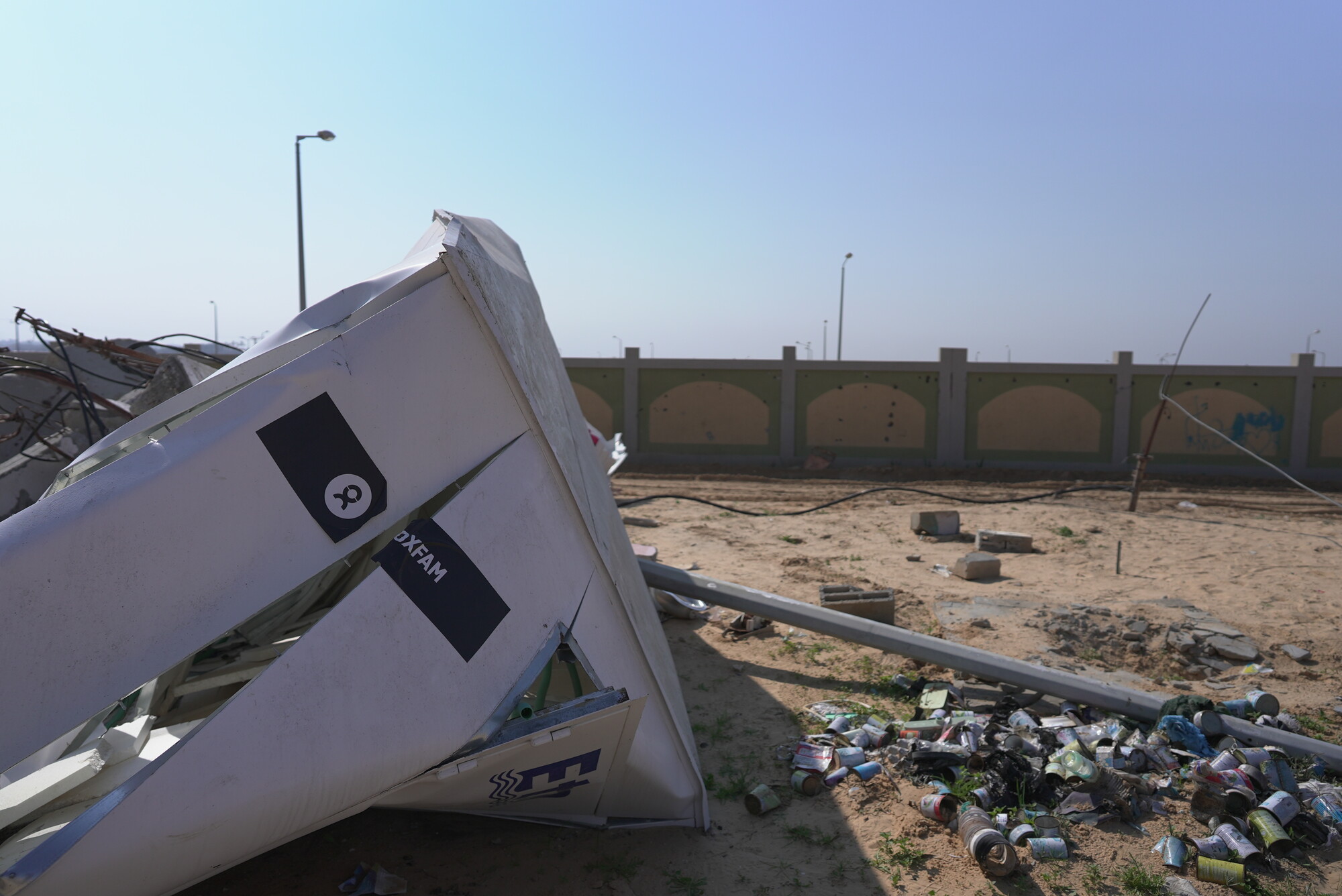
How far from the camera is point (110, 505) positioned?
87.7 inches

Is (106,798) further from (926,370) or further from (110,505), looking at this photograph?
(926,370)

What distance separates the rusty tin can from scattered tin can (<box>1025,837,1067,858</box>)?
1047 millimetres

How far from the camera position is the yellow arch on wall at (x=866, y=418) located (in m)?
17.4

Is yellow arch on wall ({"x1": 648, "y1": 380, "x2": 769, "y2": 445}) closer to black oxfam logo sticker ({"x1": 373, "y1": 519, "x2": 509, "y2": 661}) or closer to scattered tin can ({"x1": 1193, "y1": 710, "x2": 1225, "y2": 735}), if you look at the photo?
scattered tin can ({"x1": 1193, "y1": 710, "x2": 1225, "y2": 735})

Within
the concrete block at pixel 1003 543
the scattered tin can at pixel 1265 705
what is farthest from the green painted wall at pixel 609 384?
the scattered tin can at pixel 1265 705

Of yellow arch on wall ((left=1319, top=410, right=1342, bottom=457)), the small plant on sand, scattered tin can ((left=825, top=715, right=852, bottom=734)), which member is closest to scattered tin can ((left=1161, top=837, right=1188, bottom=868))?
the small plant on sand

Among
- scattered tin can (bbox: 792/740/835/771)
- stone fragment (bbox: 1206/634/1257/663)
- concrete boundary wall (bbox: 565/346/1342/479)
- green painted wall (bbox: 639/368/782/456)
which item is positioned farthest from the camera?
green painted wall (bbox: 639/368/782/456)

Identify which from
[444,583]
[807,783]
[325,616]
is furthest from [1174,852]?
[325,616]

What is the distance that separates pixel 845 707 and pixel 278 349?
413 cm

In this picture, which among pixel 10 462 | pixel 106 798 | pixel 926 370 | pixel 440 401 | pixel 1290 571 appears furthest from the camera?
pixel 926 370

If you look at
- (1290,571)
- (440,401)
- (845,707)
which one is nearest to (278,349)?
(440,401)

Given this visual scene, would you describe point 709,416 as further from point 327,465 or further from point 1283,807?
point 327,465

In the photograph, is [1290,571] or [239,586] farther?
[1290,571]

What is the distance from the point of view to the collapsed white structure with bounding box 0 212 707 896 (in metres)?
2.17
